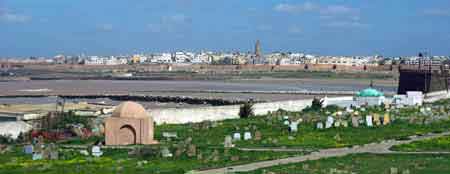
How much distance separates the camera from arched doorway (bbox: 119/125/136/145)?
33875 millimetres

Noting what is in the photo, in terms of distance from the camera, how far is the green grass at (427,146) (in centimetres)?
3003

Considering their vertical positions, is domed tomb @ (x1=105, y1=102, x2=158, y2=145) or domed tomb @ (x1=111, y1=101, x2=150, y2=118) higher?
domed tomb @ (x1=111, y1=101, x2=150, y2=118)

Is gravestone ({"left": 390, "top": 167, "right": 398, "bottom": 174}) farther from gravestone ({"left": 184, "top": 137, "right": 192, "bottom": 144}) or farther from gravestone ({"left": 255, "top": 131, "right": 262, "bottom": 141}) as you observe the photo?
gravestone ({"left": 255, "top": 131, "right": 262, "bottom": 141})

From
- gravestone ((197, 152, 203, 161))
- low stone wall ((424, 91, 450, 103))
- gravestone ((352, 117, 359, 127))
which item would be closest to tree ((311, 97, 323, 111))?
low stone wall ((424, 91, 450, 103))

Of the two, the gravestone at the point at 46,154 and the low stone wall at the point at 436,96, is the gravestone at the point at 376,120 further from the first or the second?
the low stone wall at the point at 436,96

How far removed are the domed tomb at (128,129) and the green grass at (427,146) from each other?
939 centimetres

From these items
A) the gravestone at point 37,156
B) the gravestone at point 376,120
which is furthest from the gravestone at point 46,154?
the gravestone at point 376,120

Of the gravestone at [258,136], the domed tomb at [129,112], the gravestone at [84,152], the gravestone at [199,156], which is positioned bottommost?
the gravestone at [84,152]

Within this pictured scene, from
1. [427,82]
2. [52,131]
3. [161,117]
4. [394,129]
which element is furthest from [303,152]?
[427,82]

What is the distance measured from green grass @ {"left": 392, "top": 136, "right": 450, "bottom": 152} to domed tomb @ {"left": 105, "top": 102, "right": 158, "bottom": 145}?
9.39 meters

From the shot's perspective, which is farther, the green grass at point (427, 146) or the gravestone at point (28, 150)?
the green grass at point (427, 146)

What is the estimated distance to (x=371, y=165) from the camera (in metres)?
25.2

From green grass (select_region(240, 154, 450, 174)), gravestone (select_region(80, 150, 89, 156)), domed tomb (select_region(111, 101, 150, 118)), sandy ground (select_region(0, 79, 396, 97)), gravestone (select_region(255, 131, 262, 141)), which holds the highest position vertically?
domed tomb (select_region(111, 101, 150, 118))

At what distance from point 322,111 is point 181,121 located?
377 inches
